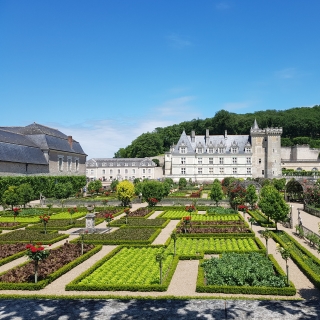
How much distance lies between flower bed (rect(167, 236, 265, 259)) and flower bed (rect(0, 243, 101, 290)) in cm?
455

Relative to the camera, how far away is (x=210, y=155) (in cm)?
6788

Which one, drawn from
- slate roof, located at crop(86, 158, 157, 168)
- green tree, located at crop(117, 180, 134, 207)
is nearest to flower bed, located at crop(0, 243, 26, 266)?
green tree, located at crop(117, 180, 134, 207)

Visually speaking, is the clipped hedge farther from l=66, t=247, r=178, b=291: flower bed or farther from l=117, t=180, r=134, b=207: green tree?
l=117, t=180, r=134, b=207: green tree

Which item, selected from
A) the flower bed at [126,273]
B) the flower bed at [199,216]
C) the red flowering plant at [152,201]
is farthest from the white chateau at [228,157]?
the flower bed at [126,273]

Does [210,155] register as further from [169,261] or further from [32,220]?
[169,261]

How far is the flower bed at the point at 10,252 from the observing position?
15.9 metres

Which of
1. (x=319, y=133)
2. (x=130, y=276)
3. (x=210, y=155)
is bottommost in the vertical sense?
(x=130, y=276)

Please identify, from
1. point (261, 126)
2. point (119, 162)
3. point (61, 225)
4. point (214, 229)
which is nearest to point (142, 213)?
point (61, 225)

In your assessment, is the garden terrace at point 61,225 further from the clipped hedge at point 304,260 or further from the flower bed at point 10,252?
the clipped hedge at point 304,260

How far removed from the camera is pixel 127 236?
67.8 feet

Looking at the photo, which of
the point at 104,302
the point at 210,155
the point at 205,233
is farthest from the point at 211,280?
the point at 210,155

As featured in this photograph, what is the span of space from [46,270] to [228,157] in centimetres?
5700

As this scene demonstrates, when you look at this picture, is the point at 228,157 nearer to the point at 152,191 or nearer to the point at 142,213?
the point at 152,191

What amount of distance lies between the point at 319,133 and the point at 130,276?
97.3 metres
